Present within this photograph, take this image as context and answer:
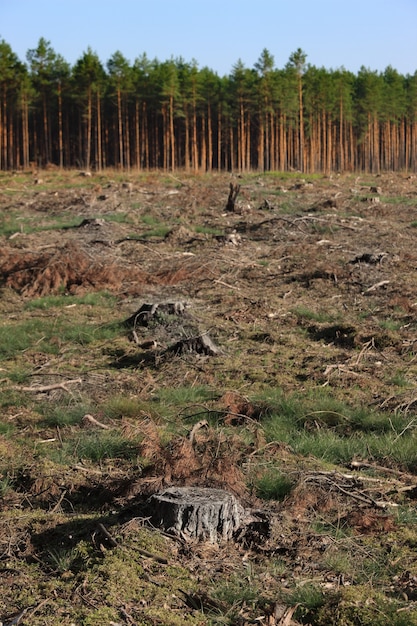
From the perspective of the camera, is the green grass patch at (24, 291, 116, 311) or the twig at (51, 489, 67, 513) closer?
the twig at (51, 489, 67, 513)

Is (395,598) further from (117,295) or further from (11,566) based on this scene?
(117,295)

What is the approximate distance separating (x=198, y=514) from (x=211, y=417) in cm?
304

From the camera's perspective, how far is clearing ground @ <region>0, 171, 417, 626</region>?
4387mm

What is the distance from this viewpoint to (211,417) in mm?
7863

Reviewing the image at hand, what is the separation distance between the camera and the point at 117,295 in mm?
13797

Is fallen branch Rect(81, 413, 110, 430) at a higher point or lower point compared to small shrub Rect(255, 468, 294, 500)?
higher

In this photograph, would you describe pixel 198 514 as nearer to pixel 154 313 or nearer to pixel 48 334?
pixel 154 313

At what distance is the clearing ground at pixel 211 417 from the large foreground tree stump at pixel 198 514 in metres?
0.09

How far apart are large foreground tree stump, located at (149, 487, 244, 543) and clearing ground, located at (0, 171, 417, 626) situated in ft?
0.31

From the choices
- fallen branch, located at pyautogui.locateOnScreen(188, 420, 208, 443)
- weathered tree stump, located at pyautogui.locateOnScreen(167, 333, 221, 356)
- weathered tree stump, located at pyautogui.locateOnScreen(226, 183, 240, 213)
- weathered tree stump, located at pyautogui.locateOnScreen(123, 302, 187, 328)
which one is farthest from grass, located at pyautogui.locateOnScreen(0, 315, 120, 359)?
weathered tree stump, located at pyautogui.locateOnScreen(226, 183, 240, 213)

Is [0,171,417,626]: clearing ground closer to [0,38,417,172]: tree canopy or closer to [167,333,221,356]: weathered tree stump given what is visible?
[167,333,221,356]: weathered tree stump

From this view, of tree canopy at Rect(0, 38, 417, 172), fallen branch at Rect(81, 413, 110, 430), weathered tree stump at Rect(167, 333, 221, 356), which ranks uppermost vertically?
tree canopy at Rect(0, 38, 417, 172)

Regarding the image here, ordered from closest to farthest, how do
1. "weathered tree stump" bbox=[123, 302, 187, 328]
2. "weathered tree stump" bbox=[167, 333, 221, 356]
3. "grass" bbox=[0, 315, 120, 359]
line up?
"weathered tree stump" bbox=[167, 333, 221, 356] → "grass" bbox=[0, 315, 120, 359] → "weathered tree stump" bbox=[123, 302, 187, 328]

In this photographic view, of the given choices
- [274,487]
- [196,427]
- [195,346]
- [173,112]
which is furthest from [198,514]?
[173,112]
